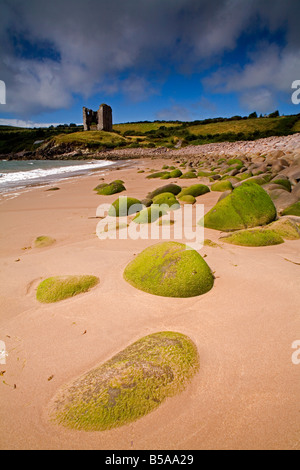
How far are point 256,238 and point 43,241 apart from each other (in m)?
3.65

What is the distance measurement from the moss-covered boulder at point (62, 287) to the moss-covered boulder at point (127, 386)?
1.05 meters

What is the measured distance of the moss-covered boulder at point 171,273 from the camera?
8.05 feet

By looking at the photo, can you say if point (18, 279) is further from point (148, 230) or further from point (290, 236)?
point (290, 236)

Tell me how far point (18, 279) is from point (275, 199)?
5.54 metres

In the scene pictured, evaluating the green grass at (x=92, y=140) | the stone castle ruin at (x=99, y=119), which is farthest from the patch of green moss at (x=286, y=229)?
the stone castle ruin at (x=99, y=119)

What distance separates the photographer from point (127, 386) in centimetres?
144

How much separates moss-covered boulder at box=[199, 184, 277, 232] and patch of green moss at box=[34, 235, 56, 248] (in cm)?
293

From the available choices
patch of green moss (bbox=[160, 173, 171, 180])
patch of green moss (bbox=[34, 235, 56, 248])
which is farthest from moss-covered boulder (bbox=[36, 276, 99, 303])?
patch of green moss (bbox=[160, 173, 171, 180])

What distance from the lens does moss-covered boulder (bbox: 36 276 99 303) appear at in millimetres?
2471

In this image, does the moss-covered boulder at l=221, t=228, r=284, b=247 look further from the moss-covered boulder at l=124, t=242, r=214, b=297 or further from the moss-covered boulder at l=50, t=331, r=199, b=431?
the moss-covered boulder at l=50, t=331, r=199, b=431

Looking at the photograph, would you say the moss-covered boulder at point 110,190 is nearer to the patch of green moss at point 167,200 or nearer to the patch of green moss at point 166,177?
the patch of green moss at point 167,200

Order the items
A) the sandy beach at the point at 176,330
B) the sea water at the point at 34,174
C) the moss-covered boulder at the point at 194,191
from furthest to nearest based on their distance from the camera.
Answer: the sea water at the point at 34,174
the moss-covered boulder at the point at 194,191
the sandy beach at the point at 176,330

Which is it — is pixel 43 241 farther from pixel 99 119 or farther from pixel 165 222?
pixel 99 119

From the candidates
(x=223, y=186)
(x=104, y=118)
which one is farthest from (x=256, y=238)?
(x=104, y=118)
